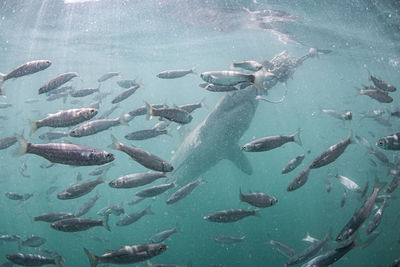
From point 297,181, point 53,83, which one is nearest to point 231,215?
point 297,181

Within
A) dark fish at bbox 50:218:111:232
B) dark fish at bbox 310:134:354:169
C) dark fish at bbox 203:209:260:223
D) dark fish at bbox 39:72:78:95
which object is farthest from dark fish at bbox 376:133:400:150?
dark fish at bbox 39:72:78:95

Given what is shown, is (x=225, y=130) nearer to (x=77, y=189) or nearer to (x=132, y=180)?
(x=132, y=180)

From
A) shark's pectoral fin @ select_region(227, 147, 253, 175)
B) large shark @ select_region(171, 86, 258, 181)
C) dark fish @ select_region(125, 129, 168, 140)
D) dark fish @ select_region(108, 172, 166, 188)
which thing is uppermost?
dark fish @ select_region(125, 129, 168, 140)

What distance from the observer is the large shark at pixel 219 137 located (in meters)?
11.3

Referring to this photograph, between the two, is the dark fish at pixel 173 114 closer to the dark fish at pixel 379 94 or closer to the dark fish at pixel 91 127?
the dark fish at pixel 91 127

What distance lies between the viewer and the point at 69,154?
300cm

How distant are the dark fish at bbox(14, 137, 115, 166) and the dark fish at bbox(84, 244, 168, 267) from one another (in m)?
1.39

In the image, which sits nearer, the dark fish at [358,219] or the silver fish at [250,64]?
the dark fish at [358,219]

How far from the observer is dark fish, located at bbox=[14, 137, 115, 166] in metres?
3.00

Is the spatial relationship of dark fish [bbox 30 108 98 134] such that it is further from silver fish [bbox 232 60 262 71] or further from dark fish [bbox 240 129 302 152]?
silver fish [bbox 232 60 262 71]

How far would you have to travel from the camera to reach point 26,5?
1462 centimetres

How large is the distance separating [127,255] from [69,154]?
1.66 metres

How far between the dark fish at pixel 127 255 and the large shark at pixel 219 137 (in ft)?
26.7

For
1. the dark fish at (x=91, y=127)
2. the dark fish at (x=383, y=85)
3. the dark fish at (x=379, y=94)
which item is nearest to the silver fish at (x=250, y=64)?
the dark fish at (x=383, y=85)
